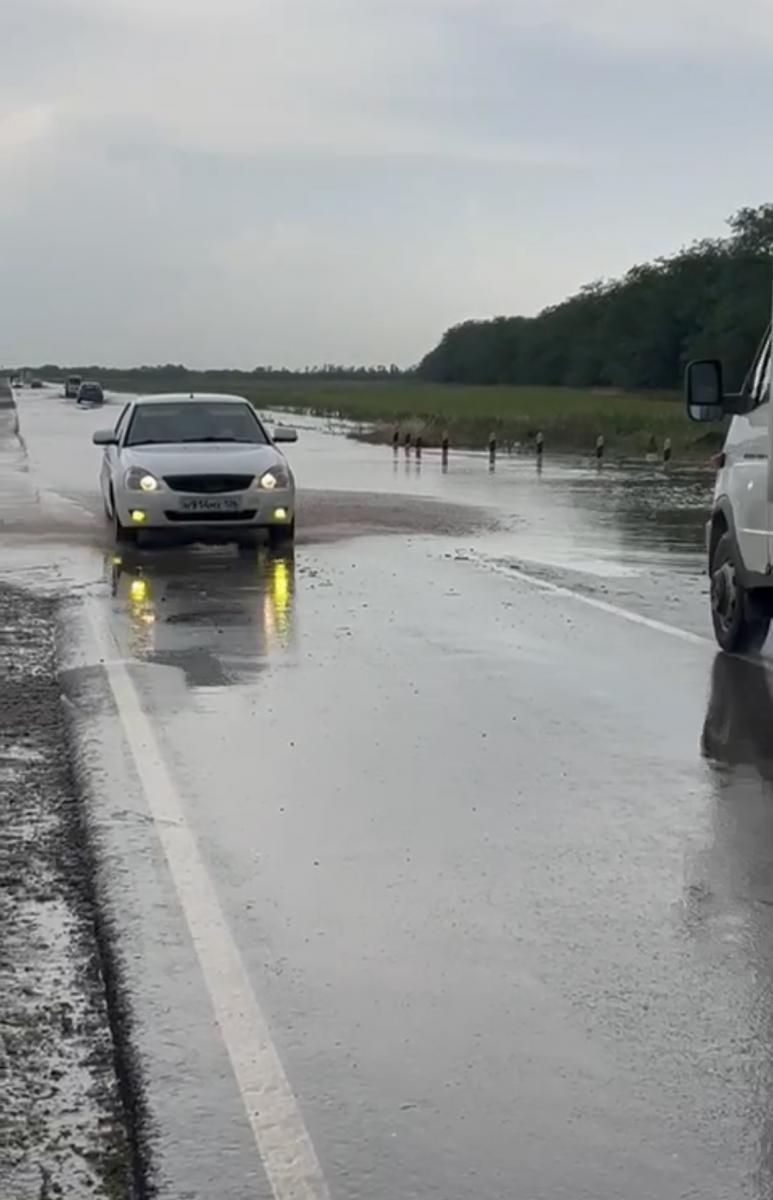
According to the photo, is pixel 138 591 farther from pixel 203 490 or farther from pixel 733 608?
pixel 733 608

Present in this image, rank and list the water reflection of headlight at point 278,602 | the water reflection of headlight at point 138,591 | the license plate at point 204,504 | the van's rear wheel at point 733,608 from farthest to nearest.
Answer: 1. the license plate at point 204,504
2. the water reflection of headlight at point 138,591
3. the water reflection of headlight at point 278,602
4. the van's rear wheel at point 733,608

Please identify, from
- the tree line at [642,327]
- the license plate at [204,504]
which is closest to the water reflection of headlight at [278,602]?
the license plate at [204,504]

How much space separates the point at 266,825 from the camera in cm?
640

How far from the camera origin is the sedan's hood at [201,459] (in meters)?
16.7

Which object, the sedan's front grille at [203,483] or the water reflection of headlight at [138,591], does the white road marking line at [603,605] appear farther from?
the water reflection of headlight at [138,591]

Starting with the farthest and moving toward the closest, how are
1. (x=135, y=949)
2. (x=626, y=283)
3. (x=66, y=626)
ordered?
(x=626, y=283) < (x=66, y=626) < (x=135, y=949)

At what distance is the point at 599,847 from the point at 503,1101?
88.9 inches

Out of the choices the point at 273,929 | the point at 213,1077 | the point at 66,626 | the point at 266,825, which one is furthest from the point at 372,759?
the point at 66,626

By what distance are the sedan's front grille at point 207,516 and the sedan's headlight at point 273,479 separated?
27cm

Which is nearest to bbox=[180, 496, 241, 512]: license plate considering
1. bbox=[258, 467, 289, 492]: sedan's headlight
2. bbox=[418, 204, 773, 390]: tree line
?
bbox=[258, 467, 289, 492]: sedan's headlight

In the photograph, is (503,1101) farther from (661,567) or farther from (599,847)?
(661,567)

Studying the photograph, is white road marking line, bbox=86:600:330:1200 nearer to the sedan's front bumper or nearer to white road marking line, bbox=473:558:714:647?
white road marking line, bbox=473:558:714:647

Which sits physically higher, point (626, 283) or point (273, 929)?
point (626, 283)

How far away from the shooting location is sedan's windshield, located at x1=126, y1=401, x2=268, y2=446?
18062 millimetres
